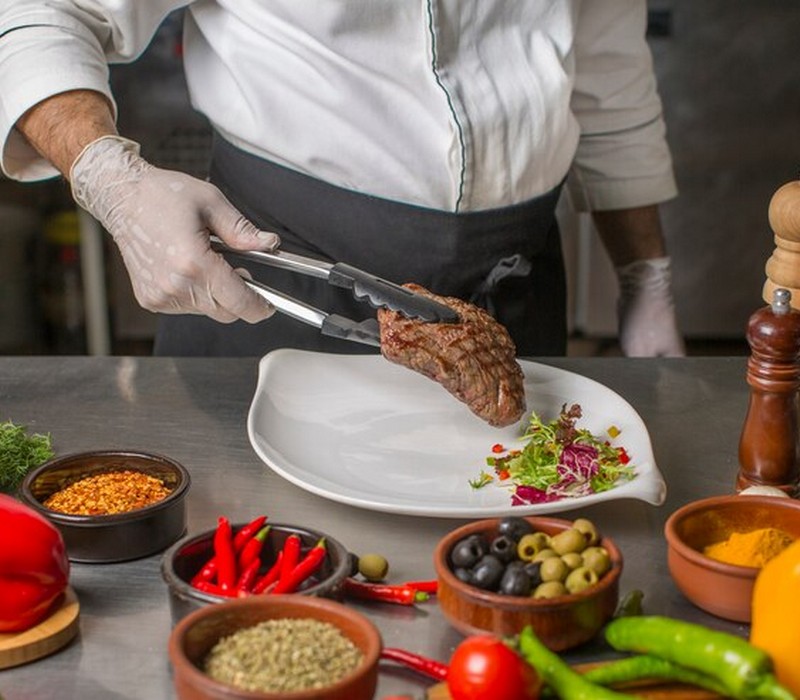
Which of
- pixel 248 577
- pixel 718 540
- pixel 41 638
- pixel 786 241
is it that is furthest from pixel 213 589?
pixel 786 241

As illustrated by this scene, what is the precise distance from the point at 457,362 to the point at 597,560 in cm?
49

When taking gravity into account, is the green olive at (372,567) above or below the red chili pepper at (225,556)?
below

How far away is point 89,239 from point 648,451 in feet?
8.37

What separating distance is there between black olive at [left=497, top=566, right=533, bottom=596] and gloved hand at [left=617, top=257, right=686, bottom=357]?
1174 millimetres

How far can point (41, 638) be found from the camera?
44.6 inches

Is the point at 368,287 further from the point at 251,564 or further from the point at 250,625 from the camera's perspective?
the point at 250,625

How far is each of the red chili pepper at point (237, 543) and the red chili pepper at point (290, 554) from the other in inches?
1.3

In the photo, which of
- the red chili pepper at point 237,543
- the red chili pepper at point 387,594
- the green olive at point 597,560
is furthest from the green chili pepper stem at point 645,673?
the red chili pepper at point 237,543

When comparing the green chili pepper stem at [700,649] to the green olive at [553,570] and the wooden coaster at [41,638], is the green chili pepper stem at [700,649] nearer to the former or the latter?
the green olive at [553,570]

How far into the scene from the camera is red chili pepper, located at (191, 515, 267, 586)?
46.3 inches

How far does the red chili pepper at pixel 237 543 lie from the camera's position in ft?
3.85

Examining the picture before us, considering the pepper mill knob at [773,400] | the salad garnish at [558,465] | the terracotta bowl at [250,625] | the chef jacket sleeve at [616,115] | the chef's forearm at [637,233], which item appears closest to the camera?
the terracotta bowl at [250,625]

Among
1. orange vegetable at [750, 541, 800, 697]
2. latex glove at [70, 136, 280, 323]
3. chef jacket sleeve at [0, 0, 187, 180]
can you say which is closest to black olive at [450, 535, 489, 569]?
orange vegetable at [750, 541, 800, 697]

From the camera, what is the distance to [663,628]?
104 cm
